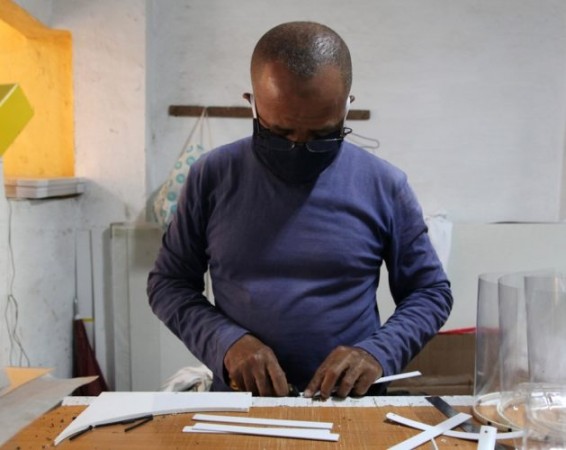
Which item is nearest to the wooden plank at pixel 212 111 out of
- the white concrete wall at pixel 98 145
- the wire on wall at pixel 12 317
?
the white concrete wall at pixel 98 145

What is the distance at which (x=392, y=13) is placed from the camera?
7.57 feet

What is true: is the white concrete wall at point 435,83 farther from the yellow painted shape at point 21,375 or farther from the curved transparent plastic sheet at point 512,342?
the curved transparent plastic sheet at point 512,342

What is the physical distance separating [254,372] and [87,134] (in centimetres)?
161

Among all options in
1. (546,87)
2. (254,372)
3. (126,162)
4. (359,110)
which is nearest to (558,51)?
(546,87)

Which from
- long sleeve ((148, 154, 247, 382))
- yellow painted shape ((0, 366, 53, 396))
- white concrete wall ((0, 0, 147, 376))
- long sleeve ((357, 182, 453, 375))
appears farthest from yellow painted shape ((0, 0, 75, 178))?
long sleeve ((357, 182, 453, 375))

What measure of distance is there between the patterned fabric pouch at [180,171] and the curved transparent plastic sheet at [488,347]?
4.45 feet

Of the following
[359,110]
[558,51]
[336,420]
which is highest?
[558,51]

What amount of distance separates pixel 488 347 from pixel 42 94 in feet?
6.47

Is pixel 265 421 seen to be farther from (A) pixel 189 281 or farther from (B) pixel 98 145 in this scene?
(B) pixel 98 145

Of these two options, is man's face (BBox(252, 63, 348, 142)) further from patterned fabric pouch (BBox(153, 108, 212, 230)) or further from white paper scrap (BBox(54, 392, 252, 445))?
patterned fabric pouch (BBox(153, 108, 212, 230))

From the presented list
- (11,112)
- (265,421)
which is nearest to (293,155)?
(265,421)

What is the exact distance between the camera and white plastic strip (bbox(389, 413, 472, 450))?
710 mm

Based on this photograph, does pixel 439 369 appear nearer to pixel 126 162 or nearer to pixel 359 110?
pixel 359 110

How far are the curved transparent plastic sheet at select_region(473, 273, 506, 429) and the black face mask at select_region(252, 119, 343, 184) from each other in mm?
359
